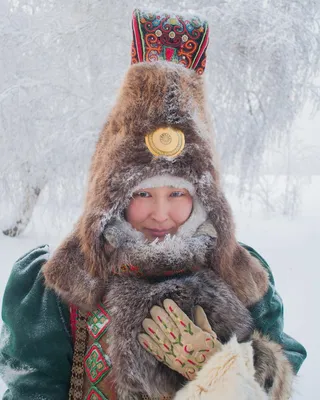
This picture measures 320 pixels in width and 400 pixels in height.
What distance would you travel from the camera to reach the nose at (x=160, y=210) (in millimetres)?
1321

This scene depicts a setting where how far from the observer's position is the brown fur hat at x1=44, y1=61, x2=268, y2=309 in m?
1.31

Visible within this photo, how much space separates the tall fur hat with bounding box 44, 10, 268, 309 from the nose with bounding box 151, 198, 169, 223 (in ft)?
0.20

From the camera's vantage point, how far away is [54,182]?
239 inches

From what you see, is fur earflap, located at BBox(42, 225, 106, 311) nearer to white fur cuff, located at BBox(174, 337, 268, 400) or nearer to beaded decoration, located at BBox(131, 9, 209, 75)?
white fur cuff, located at BBox(174, 337, 268, 400)

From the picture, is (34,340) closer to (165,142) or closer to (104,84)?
(165,142)

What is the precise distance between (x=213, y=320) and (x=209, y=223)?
0.32 metres

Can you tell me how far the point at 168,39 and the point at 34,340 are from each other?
1103 millimetres

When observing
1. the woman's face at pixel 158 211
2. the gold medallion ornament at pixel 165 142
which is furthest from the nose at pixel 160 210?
the gold medallion ornament at pixel 165 142

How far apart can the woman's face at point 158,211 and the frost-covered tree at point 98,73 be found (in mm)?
4003

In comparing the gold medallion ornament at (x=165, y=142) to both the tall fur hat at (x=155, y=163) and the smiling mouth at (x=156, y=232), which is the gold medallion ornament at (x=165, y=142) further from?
the smiling mouth at (x=156, y=232)

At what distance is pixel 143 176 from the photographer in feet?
4.31

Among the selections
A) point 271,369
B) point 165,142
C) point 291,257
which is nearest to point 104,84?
point 291,257

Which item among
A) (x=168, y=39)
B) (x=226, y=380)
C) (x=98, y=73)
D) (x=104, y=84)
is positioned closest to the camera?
(x=226, y=380)

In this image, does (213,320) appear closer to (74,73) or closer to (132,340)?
(132,340)
